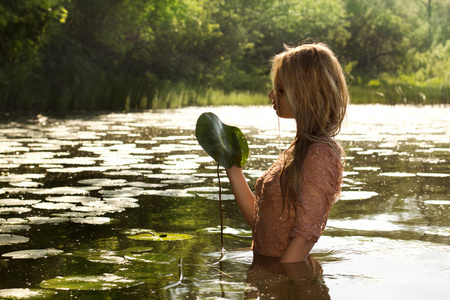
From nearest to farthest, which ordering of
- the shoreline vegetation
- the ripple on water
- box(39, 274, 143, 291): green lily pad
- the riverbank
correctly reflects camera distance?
box(39, 274, 143, 291): green lily pad → the ripple on water → the riverbank → the shoreline vegetation

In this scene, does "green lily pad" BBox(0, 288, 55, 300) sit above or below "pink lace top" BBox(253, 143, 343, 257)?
below

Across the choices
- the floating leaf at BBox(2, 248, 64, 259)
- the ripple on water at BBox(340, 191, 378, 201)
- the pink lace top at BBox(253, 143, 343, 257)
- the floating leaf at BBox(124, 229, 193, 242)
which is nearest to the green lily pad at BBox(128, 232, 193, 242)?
the floating leaf at BBox(124, 229, 193, 242)

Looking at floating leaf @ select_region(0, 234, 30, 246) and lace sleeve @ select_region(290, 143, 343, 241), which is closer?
lace sleeve @ select_region(290, 143, 343, 241)

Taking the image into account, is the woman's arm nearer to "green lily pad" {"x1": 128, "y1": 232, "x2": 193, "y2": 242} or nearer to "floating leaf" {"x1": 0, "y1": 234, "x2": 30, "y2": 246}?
"green lily pad" {"x1": 128, "y1": 232, "x2": 193, "y2": 242}

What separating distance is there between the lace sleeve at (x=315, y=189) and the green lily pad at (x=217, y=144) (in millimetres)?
456

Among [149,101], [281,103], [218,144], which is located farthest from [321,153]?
[149,101]

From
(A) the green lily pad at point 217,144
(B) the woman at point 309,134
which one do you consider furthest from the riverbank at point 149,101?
(B) the woman at point 309,134

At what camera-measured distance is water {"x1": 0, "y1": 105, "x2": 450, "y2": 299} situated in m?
2.68

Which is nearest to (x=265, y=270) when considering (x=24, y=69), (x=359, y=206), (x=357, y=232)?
(x=357, y=232)

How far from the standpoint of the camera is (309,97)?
256cm

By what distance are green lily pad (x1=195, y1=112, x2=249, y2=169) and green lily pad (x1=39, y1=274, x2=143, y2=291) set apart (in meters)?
0.61

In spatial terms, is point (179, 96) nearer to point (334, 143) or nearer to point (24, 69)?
point (24, 69)

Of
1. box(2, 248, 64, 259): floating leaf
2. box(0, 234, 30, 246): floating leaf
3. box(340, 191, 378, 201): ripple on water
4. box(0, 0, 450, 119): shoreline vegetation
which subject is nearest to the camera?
box(2, 248, 64, 259): floating leaf

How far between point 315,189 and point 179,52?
30122 millimetres
